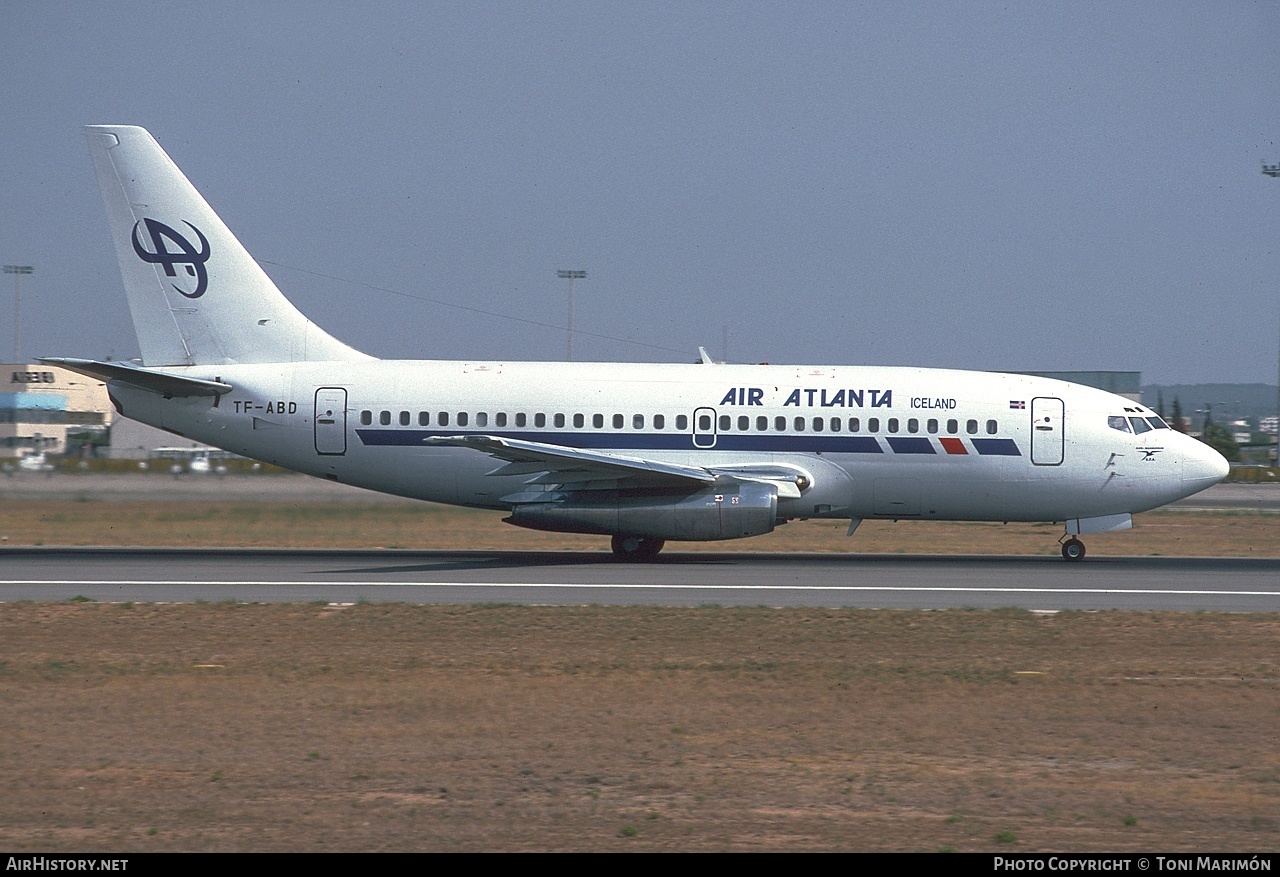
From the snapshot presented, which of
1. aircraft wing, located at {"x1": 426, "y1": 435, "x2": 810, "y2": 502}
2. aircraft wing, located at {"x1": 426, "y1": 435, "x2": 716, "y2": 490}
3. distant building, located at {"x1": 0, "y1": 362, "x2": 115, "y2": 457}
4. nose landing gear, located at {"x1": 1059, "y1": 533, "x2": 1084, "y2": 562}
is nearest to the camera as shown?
aircraft wing, located at {"x1": 426, "y1": 435, "x2": 716, "y2": 490}

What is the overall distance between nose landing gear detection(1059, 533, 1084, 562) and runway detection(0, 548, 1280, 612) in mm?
270

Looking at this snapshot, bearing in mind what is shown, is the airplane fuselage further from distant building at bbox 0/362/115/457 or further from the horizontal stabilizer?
distant building at bbox 0/362/115/457

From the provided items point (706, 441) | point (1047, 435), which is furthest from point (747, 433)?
point (1047, 435)

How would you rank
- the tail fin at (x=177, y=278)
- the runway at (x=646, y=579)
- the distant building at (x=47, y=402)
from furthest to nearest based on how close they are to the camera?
the distant building at (x=47, y=402), the tail fin at (x=177, y=278), the runway at (x=646, y=579)

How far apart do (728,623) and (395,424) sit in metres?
11.3

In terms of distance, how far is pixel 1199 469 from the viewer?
25188 mm

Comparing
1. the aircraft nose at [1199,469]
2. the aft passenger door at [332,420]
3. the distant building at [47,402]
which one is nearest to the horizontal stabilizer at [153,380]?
the aft passenger door at [332,420]

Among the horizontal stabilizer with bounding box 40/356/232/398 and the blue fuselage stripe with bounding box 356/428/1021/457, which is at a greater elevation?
the horizontal stabilizer with bounding box 40/356/232/398

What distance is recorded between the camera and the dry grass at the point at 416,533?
92.5 ft

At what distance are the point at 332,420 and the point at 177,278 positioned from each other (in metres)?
4.70

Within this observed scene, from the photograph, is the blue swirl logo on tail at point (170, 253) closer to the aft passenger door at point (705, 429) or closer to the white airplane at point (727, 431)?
the white airplane at point (727, 431)

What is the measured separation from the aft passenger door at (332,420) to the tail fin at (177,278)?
137cm

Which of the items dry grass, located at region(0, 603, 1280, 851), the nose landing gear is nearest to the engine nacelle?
the nose landing gear

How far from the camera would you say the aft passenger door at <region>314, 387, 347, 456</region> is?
25.2m
